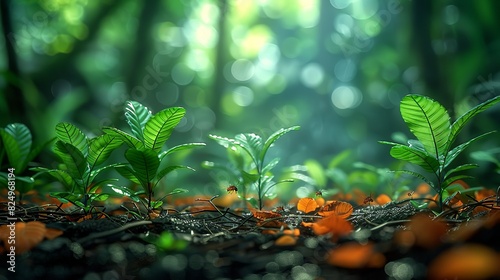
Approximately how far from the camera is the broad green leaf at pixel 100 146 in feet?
4.55

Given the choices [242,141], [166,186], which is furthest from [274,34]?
[242,141]

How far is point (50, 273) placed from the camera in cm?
87

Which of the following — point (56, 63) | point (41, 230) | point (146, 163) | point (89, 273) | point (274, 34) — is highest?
point (274, 34)

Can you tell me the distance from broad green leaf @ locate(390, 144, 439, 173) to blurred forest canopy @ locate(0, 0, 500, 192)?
2088mm

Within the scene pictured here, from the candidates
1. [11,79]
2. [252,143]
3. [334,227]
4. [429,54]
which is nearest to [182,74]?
[11,79]

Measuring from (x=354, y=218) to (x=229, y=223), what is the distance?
0.44m

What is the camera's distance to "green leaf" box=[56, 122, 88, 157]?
4.57 feet

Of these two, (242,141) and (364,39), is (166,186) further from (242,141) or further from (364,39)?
(364,39)

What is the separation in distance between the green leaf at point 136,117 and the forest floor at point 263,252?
1.28 feet

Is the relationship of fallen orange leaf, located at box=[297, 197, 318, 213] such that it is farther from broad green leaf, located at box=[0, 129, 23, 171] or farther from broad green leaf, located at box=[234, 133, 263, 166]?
broad green leaf, located at box=[0, 129, 23, 171]

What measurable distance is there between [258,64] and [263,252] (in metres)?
7.29

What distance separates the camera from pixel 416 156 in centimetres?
133

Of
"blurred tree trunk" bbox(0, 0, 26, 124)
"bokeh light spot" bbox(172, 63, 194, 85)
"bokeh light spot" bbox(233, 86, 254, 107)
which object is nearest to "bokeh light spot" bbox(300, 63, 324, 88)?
"bokeh light spot" bbox(233, 86, 254, 107)

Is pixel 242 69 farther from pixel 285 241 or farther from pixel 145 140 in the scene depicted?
pixel 285 241
